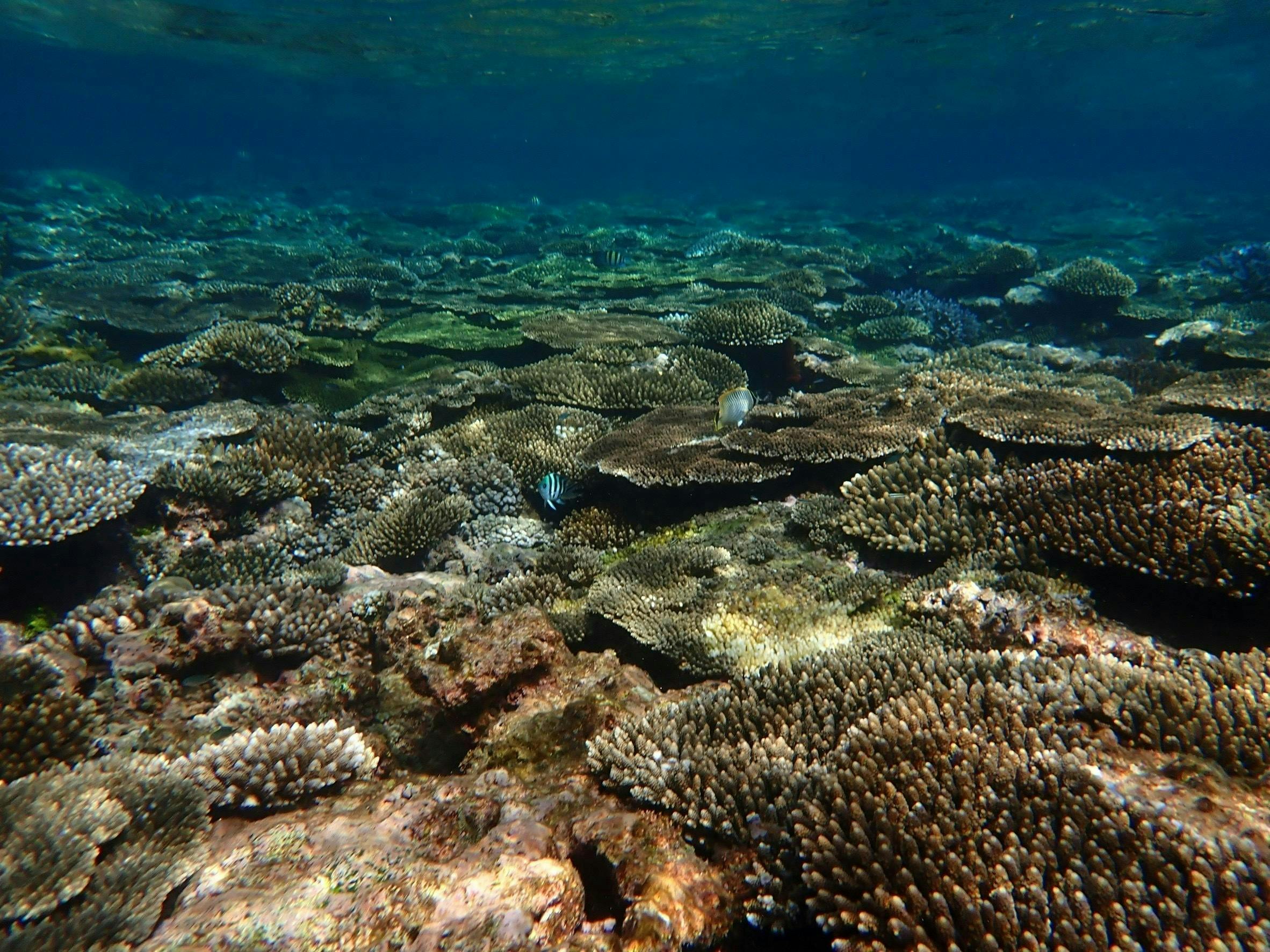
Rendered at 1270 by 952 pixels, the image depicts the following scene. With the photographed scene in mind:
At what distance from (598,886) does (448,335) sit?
10655 mm

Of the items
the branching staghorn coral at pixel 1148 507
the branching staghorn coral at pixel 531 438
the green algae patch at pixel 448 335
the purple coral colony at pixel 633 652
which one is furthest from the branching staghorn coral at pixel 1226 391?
the green algae patch at pixel 448 335

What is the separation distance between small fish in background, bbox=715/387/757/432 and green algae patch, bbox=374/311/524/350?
A: 5943 millimetres

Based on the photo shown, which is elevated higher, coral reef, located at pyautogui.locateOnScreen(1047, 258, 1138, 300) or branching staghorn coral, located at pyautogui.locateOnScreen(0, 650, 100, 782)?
coral reef, located at pyautogui.locateOnScreen(1047, 258, 1138, 300)

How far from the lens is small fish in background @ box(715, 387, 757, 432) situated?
238 inches

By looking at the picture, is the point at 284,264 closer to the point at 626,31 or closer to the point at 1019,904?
the point at 1019,904

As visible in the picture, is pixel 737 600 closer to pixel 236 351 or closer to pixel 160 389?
pixel 236 351

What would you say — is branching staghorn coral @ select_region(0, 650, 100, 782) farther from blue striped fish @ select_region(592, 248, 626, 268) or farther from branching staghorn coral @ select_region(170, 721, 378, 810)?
blue striped fish @ select_region(592, 248, 626, 268)

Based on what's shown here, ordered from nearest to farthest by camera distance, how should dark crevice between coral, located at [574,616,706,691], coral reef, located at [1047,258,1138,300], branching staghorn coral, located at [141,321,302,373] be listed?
dark crevice between coral, located at [574,616,706,691] → branching staghorn coral, located at [141,321,302,373] → coral reef, located at [1047,258,1138,300]

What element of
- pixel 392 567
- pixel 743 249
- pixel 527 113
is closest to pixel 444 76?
pixel 527 113

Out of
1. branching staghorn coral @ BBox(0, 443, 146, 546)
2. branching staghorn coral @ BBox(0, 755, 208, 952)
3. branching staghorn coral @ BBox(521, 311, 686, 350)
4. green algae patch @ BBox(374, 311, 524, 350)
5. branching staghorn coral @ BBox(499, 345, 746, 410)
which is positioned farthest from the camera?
green algae patch @ BBox(374, 311, 524, 350)

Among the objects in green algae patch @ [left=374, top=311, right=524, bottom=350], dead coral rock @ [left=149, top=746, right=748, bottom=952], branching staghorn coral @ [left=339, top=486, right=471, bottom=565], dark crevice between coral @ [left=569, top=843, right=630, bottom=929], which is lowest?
branching staghorn coral @ [left=339, top=486, right=471, bottom=565]

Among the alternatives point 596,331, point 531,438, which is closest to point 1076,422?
point 531,438

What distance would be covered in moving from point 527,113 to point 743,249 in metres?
93.6

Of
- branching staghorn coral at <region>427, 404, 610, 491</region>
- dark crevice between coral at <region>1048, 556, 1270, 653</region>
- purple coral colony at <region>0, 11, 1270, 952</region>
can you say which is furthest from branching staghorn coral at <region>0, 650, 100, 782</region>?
dark crevice between coral at <region>1048, 556, 1270, 653</region>
